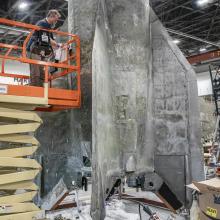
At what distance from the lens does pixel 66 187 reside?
546 centimetres

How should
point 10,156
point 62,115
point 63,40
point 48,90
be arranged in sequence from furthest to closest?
point 63,40 < point 62,115 < point 48,90 < point 10,156

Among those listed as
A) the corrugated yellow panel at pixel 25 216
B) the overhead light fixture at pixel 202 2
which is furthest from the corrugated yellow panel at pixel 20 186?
the overhead light fixture at pixel 202 2

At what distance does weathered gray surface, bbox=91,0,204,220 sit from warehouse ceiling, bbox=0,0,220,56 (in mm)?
9403

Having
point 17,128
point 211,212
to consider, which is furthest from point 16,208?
point 211,212

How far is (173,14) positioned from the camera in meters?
16.5

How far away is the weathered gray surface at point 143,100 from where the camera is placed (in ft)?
16.1

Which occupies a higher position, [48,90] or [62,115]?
[48,90]

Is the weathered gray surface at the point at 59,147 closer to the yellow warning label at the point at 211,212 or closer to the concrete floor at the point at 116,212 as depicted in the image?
the concrete floor at the point at 116,212

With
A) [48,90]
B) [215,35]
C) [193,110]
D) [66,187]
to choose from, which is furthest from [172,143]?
[215,35]

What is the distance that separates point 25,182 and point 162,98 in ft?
9.48

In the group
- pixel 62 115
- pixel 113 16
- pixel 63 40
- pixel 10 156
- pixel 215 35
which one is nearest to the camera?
pixel 10 156

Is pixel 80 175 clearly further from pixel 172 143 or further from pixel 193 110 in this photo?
pixel 193 110

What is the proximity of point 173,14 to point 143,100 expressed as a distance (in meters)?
12.7

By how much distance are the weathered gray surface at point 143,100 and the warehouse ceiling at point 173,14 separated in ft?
30.8
